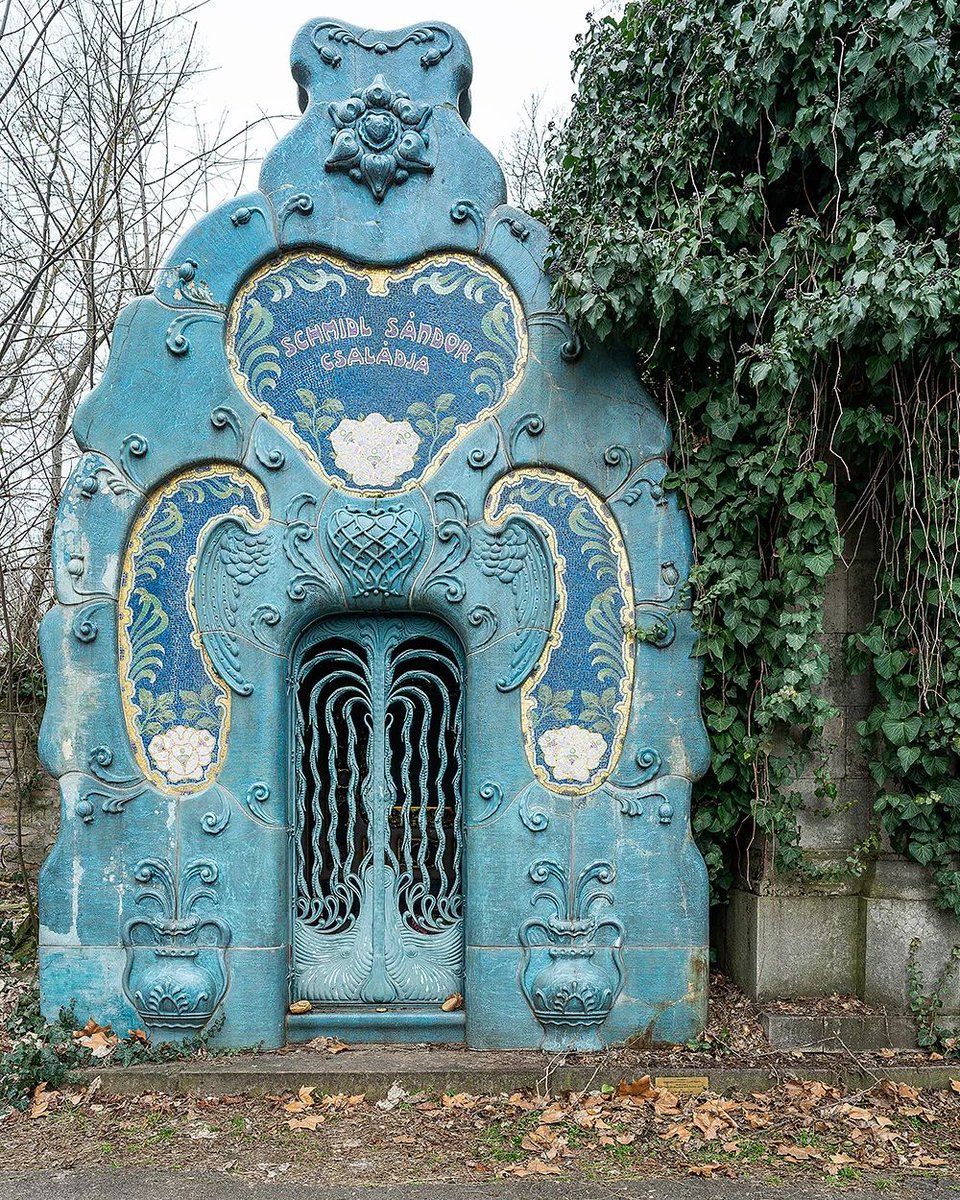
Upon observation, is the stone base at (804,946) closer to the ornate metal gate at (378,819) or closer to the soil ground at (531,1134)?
the soil ground at (531,1134)

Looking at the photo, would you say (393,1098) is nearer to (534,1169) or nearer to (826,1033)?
(534,1169)

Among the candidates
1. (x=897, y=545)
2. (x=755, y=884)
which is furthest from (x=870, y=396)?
(x=755, y=884)

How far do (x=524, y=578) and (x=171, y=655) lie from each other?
1.95 m

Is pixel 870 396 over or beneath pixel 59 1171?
over

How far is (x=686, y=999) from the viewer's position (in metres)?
5.65

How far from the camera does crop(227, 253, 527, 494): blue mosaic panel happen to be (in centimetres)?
576

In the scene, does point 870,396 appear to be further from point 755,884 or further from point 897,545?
point 755,884

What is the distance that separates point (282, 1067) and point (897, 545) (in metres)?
4.23

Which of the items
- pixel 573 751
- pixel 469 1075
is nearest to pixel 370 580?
pixel 573 751

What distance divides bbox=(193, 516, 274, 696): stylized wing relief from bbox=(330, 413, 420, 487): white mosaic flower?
1.99ft

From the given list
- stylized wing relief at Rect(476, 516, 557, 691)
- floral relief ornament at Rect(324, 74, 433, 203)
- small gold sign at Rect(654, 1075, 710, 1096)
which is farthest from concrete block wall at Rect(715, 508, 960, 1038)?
floral relief ornament at Rect(324, 74, 433, 203)

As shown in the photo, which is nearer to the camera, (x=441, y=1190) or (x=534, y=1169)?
(x=441, y=1190)

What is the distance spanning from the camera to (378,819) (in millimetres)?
5852

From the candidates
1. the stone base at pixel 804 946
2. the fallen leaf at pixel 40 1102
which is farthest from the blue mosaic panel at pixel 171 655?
the stone base at pixel 804 946
